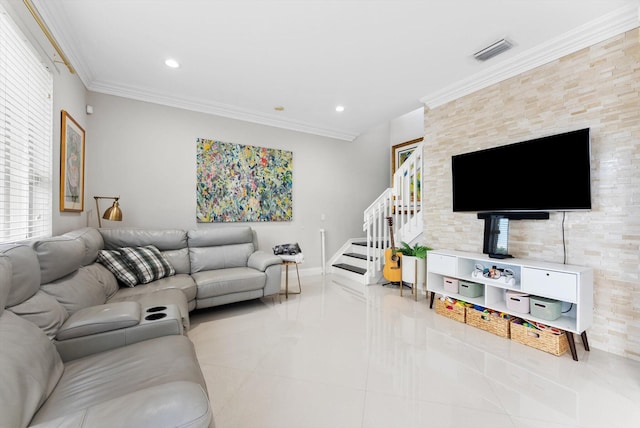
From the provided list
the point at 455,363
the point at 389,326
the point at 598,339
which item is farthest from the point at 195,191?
the point at 598,339

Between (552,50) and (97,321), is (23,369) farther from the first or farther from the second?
(552,50)

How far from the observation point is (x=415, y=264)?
11.7 ft

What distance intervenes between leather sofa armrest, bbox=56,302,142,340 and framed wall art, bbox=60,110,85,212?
153cm

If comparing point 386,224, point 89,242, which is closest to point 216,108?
point 89,242

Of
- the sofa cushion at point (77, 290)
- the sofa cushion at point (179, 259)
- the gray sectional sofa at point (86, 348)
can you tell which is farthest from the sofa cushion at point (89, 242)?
the sofa cushion at point (179, 259)

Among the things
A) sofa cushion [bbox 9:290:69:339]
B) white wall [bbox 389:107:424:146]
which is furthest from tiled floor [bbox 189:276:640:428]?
white wall [bbox 389:107:424:146]

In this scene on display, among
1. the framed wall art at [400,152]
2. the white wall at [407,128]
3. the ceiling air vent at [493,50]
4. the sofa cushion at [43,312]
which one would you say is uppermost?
the white wall at [407,128]

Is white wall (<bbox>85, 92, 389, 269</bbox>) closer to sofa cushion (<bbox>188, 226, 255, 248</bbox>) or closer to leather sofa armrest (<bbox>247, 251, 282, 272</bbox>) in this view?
sofa cushion (<bbox>188, 226, 255, 248</bbox>)

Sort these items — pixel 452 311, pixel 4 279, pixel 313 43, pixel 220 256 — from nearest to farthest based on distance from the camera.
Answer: pixel 4 279
pixel 313 43
pixel 452 311
pixel 220 256

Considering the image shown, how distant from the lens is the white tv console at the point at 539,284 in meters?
2.12

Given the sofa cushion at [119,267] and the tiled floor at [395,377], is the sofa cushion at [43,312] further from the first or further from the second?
the sofa cushion at [119,267]

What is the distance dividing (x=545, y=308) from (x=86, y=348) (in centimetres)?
313

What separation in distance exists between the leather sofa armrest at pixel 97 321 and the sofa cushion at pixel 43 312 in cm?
4

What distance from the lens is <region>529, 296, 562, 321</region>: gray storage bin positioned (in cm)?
225
